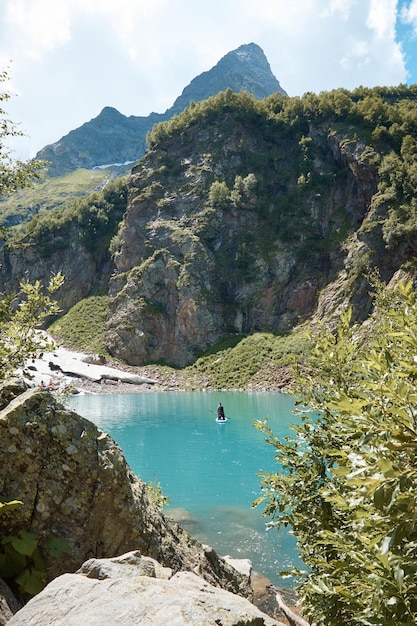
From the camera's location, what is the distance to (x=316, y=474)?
4.61 m

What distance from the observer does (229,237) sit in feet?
272

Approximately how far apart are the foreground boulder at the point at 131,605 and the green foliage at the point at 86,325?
78321 millimetres

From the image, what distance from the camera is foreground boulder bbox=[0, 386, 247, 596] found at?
18.4 feet

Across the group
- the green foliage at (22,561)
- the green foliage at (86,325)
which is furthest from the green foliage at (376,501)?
the green foliage at (86,325)

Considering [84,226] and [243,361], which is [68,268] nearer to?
[84,226]

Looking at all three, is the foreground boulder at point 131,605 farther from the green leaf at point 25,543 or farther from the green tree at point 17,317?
the green tree at point 17,317

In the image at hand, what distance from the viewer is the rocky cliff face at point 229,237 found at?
72938mm

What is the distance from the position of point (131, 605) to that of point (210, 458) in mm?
24227

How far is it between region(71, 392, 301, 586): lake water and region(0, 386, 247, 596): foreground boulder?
1.04 metres

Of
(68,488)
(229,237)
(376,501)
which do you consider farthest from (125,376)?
(376,501)

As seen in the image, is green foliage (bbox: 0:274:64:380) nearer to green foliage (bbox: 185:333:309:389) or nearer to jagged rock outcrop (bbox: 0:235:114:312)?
green foliage (bbox: 185:333:309:389)

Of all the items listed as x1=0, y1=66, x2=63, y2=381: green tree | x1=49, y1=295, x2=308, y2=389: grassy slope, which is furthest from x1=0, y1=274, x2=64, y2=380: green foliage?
x1=49, y1=295, x2=308, y2=389: grassy slope

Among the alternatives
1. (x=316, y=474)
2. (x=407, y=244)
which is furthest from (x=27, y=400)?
(x=407, y=244)

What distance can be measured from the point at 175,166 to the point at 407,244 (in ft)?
173
